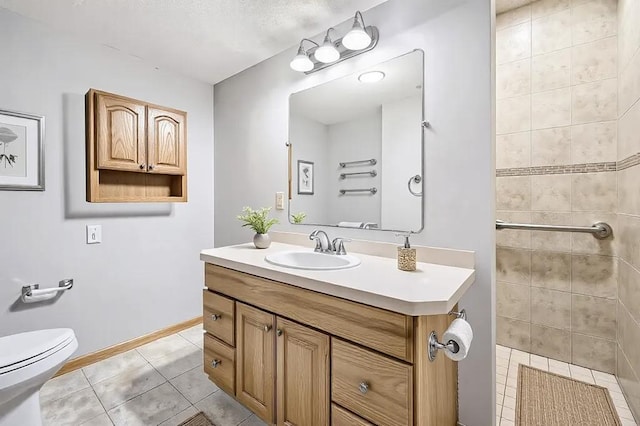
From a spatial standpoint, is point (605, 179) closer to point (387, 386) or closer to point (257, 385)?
point (387, 386)

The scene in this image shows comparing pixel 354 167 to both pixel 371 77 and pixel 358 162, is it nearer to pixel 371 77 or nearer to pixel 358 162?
pixel 358 162

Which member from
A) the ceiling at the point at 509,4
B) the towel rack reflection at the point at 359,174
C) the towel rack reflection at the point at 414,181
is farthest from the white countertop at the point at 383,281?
the ceiling at the point at 509,4

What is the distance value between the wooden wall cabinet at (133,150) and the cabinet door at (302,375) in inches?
58.0

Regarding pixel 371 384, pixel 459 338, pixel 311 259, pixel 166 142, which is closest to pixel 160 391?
pixel 311 259

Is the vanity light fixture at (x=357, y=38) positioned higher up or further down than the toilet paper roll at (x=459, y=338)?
A: higher up

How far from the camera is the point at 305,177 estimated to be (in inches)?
79.1

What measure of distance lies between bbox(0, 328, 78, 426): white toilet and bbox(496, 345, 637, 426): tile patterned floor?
6.94ft

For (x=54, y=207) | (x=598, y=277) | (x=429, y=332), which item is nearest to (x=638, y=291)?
(x=598, y=277)

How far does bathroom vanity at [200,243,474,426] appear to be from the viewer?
952mm

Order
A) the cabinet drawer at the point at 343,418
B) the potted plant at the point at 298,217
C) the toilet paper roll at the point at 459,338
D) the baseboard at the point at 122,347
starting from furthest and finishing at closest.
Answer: the potted plant at the point at 298,217, the baseboard at the point at 122,347, the cabinet drawer at the point at 343,418, the toilet paper roll at the point at 459,338

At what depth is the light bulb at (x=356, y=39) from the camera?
1566 mm

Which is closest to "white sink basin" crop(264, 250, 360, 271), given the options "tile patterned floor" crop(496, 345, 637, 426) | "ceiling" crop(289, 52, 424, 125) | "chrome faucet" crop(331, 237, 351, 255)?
"chrome faucet" crop(331, 237, 351, 255)

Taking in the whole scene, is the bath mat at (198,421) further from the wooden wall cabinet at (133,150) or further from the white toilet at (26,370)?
the wooden wall cabinet at (133,150)

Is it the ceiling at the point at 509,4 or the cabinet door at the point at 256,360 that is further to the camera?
the ceiling at the point at 509,4
